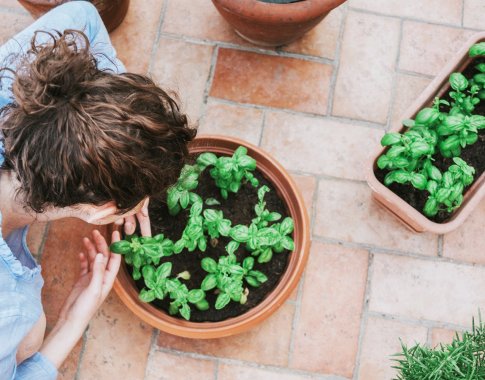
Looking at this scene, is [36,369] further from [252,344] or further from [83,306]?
[252,344]

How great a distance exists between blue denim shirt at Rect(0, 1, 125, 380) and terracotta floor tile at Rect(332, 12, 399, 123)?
2.88ft

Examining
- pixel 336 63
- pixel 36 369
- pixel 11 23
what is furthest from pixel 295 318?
pixel 11 23

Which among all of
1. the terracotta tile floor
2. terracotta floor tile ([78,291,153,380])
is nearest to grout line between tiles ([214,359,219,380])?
the terracotta tile floor

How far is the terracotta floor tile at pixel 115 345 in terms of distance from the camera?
1820 mm

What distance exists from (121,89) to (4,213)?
1.65 feet

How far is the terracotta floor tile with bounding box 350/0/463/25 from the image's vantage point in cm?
204

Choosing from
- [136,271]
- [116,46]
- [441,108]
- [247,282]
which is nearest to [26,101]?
[136,271]

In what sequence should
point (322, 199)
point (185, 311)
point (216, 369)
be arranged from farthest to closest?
point (322, 199), point (216, 369), point (185, 311)

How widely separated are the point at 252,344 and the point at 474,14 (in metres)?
1.46

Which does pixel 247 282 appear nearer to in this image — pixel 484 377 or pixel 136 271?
pixel 136 271

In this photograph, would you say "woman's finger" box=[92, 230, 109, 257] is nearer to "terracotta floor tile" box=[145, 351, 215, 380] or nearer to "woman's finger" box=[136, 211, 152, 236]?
"woman's finger" box=[136, 211, 152, 236]

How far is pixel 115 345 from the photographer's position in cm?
184

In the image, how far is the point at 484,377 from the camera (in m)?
1.32

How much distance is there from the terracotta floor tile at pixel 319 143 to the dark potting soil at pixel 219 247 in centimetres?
30
